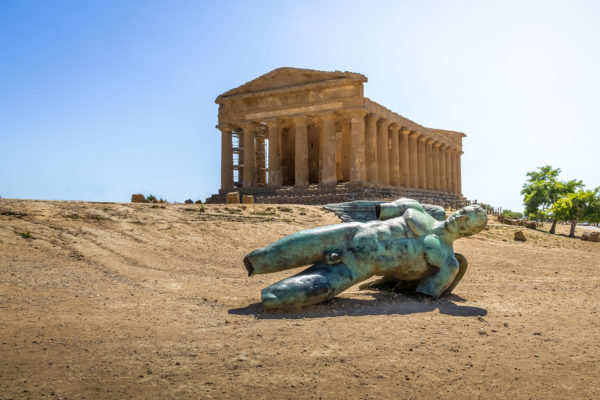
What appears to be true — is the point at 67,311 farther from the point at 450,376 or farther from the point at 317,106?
the point at 317,106

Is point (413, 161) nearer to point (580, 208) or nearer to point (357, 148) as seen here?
point (357, 148)

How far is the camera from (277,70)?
A: 32812mm

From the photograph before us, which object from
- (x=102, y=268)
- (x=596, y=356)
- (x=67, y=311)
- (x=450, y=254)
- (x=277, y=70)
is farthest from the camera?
(x=277, y=70)

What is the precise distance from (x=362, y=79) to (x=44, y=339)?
91.9 feet

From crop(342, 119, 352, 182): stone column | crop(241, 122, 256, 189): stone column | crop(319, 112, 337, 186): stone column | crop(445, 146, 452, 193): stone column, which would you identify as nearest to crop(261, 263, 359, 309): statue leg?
crop(319, 112, 337, 186): stone column

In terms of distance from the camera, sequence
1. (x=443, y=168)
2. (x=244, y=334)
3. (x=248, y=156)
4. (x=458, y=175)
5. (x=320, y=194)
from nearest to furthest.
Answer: (x=244, y=334)
(x=320, y=194)
(x=248, y=156)
(x=443, y=168)
(x=458, y=175)

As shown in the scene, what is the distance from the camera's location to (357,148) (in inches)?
1211

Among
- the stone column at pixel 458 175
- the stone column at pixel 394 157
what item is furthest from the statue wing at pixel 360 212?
the stone column at pixel 458 175

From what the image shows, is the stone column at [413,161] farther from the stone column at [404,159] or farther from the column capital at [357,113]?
the column capital at [357,113]

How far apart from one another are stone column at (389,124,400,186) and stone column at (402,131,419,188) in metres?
2.78

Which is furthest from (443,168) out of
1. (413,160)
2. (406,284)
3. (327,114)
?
(406,284)

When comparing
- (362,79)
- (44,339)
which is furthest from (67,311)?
(362,79)

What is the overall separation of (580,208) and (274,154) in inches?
918

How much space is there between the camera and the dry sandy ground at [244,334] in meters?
3.70
